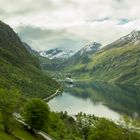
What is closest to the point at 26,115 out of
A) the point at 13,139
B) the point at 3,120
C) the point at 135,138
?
the point at 3,120

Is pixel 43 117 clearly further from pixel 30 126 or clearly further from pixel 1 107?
pixel 1 107

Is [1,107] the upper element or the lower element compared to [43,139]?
upper

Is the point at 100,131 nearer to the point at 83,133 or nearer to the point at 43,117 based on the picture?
the point at 43,117

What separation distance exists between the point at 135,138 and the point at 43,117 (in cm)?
2386

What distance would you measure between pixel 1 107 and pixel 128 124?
27.3 m

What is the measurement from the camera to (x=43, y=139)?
9262 centimetres

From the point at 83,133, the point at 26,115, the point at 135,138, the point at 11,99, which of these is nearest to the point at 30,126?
the point at 26,115

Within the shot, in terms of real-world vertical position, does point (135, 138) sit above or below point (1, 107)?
below

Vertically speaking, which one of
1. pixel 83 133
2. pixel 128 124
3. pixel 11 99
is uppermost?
pixel 11 99

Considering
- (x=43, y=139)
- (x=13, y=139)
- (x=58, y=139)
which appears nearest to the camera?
(x=13, y=139)

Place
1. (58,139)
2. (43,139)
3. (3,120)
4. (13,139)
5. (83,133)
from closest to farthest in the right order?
(13,139)
(3,120)
(43,139)
(58,139)
(83,133)

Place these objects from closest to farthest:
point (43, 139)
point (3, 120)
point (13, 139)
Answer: point (13, 139), point (3, 120), point (43, 139)

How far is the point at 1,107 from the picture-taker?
263 ft

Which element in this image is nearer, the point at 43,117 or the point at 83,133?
the point at 43,117
